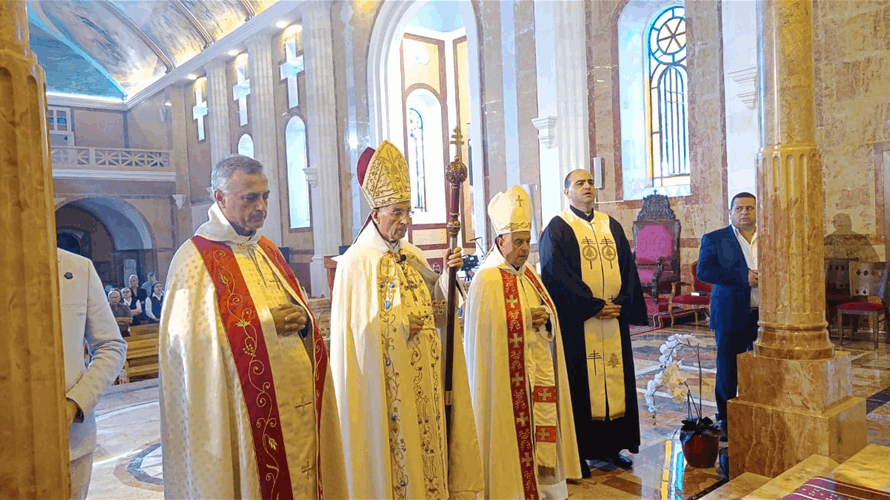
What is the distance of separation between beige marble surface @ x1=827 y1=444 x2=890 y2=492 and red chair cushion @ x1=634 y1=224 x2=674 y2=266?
6.68 metres

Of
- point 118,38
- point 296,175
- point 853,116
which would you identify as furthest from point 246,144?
point 853,116

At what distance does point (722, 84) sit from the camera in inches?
350

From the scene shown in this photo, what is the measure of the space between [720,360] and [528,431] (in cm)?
161

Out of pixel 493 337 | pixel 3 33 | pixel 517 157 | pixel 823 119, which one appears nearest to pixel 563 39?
pixel 517 157

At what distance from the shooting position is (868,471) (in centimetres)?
272

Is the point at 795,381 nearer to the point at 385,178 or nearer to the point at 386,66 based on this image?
the point at 385,178

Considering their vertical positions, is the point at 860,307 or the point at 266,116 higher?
the point at 266,116

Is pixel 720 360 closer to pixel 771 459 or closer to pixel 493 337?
pixel 771 459

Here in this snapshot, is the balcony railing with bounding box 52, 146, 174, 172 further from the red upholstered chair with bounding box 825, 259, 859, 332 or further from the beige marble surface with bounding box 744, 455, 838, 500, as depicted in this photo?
the beige marble surface with bounding box 744, 455, 838, 500

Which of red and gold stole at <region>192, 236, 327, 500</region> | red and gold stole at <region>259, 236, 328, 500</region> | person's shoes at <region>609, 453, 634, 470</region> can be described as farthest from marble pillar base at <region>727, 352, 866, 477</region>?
red and gold stole at <region>192, 236, 327, 500</region>

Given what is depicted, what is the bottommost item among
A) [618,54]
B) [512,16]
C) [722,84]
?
[722,84]

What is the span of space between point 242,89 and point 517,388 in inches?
685

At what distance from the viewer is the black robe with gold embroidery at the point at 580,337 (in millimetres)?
3947

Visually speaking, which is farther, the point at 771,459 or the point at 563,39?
the point at 563,39
